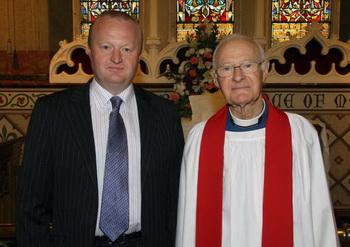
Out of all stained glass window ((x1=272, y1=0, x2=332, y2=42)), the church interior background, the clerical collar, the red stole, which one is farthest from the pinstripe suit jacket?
stained glass window ((x1=272, y1=0, x2=332, y2=42))

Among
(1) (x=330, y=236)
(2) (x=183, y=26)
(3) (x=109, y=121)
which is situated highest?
(2) (x=183, y=26)

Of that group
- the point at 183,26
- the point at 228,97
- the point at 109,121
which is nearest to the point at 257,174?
Result: the point at 228,97

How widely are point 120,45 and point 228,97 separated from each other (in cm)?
60

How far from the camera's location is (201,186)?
82.1 inches

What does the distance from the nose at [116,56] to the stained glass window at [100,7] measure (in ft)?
23.6

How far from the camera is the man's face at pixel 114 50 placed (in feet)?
6.26

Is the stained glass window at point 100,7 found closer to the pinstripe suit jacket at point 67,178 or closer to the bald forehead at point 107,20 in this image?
the bald forehead at point 107,20

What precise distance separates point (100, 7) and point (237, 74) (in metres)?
7.60

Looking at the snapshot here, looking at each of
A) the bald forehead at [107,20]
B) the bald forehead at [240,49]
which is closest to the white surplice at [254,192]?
the bald forehead at [240,49]

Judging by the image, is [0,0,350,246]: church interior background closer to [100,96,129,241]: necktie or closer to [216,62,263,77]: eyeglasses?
[100,96,129,241]: necktie

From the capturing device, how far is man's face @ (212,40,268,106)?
1946mm

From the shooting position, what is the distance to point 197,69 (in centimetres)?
450

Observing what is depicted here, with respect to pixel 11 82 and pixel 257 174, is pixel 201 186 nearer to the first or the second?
pixel 257 174

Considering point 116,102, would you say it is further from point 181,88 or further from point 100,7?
point 100,7
